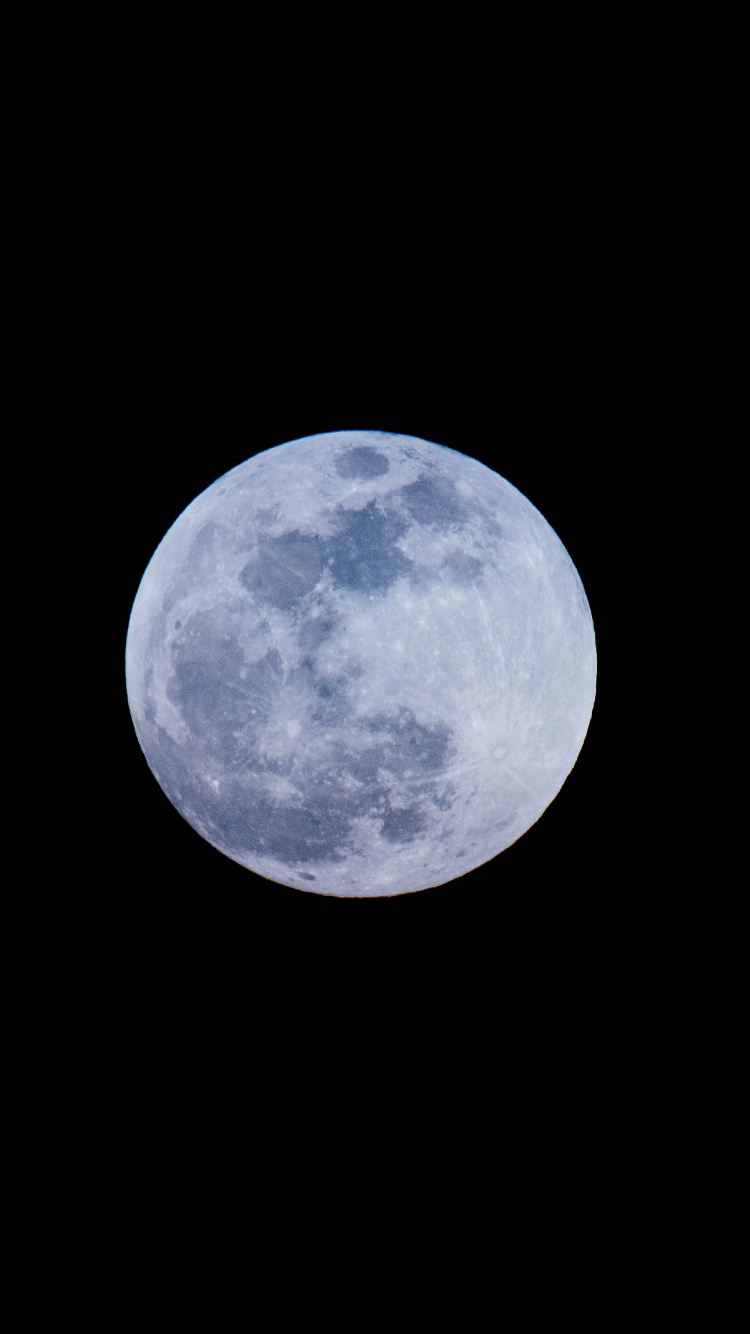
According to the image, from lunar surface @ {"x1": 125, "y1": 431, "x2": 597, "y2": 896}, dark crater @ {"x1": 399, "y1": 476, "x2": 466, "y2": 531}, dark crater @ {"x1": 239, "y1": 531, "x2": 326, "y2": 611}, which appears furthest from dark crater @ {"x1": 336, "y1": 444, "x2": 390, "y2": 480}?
dark crater @ {"x1": 239, "y1": 531, "x2": 326, "y2": 611}

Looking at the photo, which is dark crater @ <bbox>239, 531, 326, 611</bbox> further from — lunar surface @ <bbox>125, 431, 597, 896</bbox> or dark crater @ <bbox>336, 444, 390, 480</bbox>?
dark crater @ <bbox>336, 444, 390, 480</bbox>

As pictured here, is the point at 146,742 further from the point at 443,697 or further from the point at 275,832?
the point at 443,697

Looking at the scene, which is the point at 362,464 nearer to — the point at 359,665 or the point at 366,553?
the point at 366,553

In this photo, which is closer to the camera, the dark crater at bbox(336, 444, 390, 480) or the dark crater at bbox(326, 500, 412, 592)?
the dark crater at bbox(326, 500, 412, 592)

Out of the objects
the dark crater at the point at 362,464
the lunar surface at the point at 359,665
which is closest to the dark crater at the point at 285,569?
A: the lunar surface at the point at 359,665

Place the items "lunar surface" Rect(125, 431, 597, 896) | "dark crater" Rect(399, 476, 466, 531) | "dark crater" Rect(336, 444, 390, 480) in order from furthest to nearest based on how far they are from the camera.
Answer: "dark crater" Rect(336, 444, 390, 480)
"dark crater" Rect(399, 476, 466, 531)
"lunar surface" Rect(125, 431, 597, 896)

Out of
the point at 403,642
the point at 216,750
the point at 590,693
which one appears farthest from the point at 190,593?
the point at 590,693

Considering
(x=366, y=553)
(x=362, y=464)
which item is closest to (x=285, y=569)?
(x=366, y=553)

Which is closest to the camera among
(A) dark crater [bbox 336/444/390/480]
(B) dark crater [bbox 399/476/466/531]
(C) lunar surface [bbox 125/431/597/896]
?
(C) lunar surface [bbox 125/431/597/896]

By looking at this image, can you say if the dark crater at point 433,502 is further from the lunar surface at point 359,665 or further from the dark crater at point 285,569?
the dark crater at point 285,569
